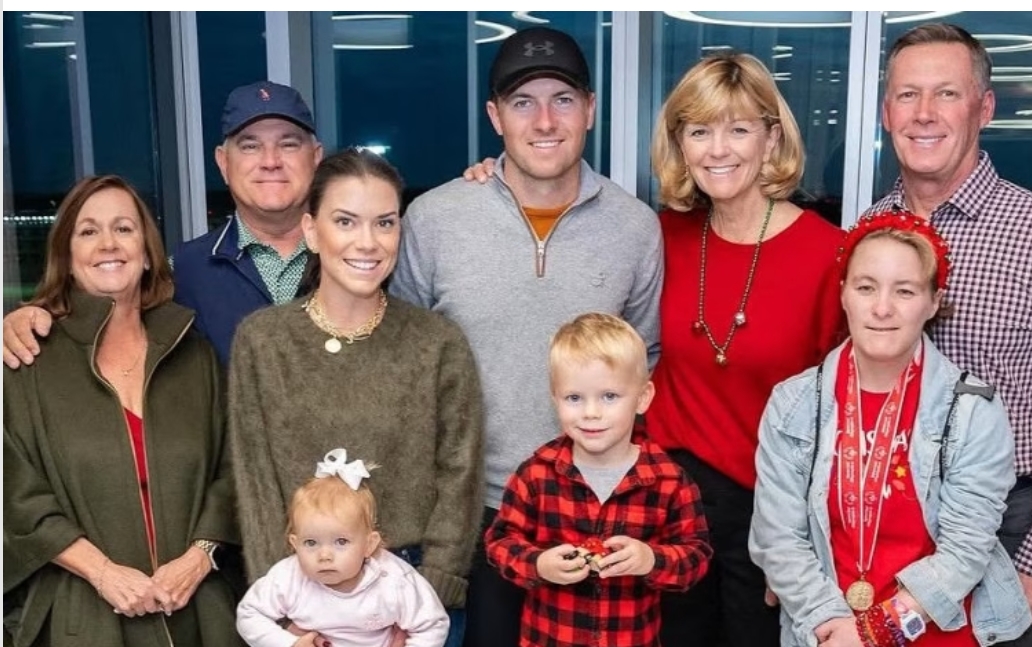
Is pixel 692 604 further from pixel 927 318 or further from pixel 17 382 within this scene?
pixel 17 382

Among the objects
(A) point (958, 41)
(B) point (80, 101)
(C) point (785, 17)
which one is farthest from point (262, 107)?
(C) point (785, 17)

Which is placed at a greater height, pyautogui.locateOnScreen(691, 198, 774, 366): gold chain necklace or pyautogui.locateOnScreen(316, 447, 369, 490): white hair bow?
pyautogui.locateOnScreen(691, 198, 774, 366): gold chain necklace

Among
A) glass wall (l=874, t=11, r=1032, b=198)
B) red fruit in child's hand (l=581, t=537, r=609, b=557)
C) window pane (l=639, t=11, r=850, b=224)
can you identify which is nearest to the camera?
red fruit in child's hand (l=581, t=537, r=609, b=557)

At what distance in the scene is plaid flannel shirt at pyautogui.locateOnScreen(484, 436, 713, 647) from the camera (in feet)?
6.72

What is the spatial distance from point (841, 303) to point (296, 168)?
1.35 metres

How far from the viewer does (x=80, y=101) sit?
4805mm

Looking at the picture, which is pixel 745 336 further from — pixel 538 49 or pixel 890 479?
pixel 538 49

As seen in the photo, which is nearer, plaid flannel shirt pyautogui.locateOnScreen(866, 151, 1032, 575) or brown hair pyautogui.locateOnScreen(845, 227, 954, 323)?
brown hair pyautogui.locateOnScreen(845, 227, 954, 323)

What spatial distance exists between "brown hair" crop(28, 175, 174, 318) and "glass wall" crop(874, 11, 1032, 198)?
2.93 metres

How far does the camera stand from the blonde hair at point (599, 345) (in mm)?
2045

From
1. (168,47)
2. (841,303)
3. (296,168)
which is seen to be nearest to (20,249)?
(168,47)

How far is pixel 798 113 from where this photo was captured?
14.8 feet

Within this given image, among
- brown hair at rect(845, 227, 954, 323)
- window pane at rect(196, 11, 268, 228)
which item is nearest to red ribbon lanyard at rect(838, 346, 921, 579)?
brown hair at rect(845, 227, 954, 323)

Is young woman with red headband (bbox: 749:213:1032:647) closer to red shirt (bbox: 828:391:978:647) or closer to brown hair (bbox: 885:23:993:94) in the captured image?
red shirt (bbox: 828:391:978:647)
